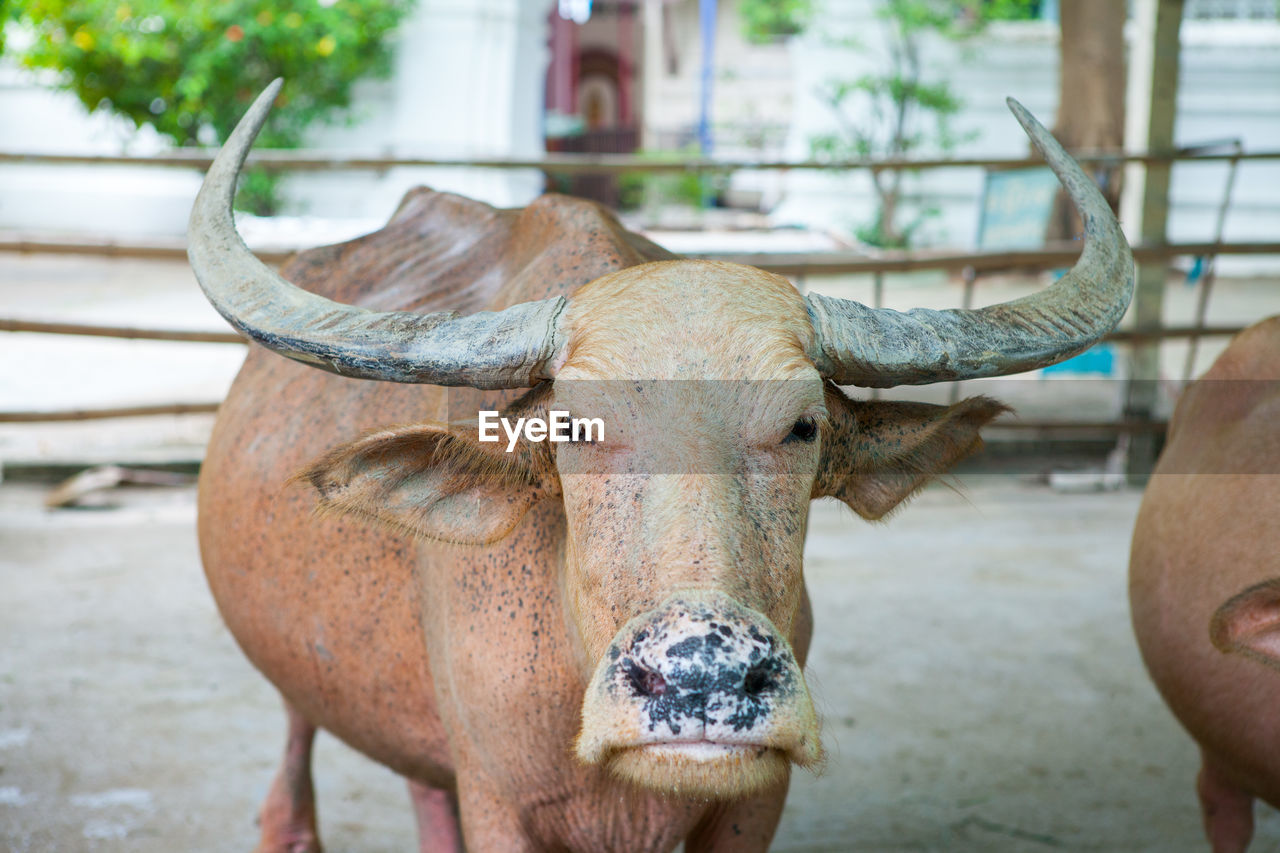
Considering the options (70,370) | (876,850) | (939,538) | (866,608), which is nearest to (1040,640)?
(866,608)

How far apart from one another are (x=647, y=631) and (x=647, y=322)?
0.48 m

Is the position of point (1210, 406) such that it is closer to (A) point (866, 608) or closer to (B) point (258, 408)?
(A) point (866, 608)

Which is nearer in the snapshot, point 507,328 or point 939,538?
point 507,328

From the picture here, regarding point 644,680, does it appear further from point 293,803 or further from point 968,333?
point 293,803

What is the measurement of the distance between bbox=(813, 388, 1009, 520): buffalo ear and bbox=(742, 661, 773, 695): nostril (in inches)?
20.0

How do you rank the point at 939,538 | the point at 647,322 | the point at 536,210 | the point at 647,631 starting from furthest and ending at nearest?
the point at 939,538 → the point at 536,210 → the point at 647,322 → the point at 647,631

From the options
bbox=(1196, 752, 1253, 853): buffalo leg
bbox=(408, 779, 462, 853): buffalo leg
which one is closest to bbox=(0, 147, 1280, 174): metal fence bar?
bbox=(1196, 752, 1253, 853): buffalo leg

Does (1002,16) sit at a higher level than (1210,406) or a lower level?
higher

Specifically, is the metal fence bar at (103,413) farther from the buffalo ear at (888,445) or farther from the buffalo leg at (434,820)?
the buffalo ear at (888,445)

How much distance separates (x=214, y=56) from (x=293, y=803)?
9.50 metres

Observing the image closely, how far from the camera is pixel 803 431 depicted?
67.4 inches

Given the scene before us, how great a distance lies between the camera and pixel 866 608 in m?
4.50

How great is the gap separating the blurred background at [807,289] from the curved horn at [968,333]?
2.05 feet

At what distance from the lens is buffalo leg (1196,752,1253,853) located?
8.84 ft
